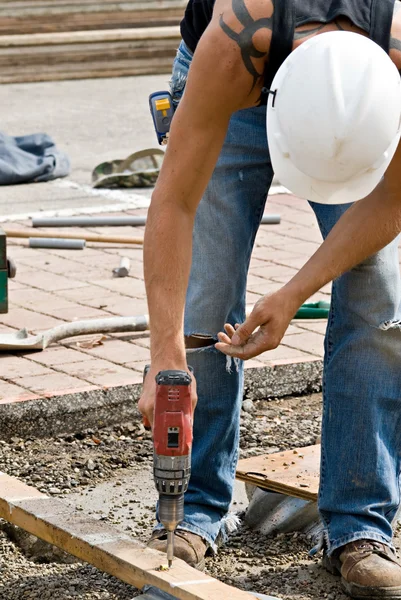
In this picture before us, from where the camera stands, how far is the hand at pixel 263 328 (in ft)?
10.1

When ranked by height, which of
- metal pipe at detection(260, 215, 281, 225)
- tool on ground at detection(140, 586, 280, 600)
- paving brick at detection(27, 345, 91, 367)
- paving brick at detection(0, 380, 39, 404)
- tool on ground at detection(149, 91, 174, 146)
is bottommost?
tool on ground at detection(140, 586, 280, 600)

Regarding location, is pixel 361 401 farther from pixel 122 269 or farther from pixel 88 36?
pixel 88 36

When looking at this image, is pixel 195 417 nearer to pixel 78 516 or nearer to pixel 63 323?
pixel 78 516

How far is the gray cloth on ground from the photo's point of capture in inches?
349

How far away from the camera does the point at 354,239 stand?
3100mm

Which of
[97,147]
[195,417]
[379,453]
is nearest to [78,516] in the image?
[195,417]

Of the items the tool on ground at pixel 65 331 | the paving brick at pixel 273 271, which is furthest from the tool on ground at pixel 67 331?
the paving brick at pixel 273 271

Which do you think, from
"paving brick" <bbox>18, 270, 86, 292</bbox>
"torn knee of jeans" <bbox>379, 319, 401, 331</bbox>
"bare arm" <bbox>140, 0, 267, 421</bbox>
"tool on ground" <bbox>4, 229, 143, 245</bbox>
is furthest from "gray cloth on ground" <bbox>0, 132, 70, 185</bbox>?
"bare arm" <bbox>140, 0, 267, 421</bbox>

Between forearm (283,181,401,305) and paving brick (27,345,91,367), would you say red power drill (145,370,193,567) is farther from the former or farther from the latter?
paving brick (27,345,91,367)

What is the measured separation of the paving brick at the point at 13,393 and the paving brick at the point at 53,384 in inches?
1.4

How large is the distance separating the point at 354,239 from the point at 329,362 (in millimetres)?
490

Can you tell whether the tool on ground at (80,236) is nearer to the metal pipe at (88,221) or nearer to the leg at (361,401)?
the metal pipe at (88,221)

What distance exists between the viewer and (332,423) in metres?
3.42

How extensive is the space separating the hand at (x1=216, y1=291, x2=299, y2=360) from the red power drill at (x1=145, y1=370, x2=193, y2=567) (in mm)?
331
